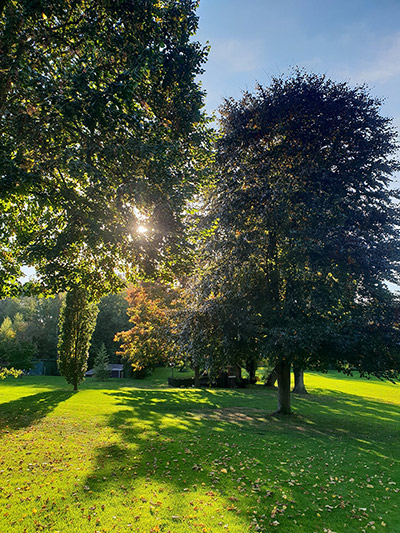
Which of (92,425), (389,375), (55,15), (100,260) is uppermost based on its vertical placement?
(55,15)

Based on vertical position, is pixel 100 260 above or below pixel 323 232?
below

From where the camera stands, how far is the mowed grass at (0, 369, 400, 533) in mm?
6238

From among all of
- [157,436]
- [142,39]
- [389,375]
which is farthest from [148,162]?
[389,375]

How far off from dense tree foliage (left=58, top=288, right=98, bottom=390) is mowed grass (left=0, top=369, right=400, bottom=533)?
6.12m

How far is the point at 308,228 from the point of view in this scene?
1525cm

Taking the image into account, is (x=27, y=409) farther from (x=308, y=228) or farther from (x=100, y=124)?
(x=308, y=228)

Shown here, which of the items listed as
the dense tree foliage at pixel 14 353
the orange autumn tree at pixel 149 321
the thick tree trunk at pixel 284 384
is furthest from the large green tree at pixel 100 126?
the dense tree foliage at pixel 14 353

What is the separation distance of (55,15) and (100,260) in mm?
8327

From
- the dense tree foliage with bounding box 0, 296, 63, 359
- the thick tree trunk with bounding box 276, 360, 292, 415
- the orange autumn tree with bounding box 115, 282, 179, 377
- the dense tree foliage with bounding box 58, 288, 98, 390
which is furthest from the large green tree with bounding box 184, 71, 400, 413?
the dense tree foliage with bounding box 0, 296, 63, 359

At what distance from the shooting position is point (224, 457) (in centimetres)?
1012

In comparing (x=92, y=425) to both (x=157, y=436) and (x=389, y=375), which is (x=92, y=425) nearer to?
(x=157, y=436)

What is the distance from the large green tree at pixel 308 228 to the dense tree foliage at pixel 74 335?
410 inches

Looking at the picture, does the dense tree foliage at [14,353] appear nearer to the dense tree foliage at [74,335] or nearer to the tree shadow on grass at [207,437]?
the dense tree foliage at [74,335]

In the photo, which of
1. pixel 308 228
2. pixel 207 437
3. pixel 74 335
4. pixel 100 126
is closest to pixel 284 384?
A: pixel 207 437
